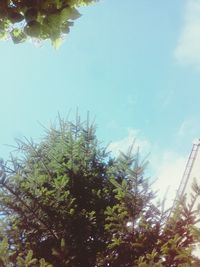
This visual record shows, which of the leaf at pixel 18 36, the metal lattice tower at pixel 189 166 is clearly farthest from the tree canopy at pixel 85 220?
the metal lattice tower at pixel 189 166

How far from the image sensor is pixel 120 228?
20.3 ft

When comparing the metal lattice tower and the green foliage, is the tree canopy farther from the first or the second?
the metal lattice tower

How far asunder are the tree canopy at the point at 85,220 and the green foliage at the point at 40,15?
3.39 m

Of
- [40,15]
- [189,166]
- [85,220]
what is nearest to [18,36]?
[40,15]

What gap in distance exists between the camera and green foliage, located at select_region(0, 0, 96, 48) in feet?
10.8

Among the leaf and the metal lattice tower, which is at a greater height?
the metal lattice tower

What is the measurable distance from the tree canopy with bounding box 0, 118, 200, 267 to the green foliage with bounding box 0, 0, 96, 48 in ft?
11.1

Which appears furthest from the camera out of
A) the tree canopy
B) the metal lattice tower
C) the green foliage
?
the metal lattice tower

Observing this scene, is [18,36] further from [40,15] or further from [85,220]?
[85,220]

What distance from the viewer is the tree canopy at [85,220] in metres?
6.07

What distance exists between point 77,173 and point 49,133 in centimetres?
249

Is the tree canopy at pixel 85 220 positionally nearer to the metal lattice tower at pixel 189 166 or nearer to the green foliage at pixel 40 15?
the green foliage at pixel 40 15

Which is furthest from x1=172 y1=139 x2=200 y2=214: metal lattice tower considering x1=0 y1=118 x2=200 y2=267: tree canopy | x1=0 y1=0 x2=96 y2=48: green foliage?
x1=0 y1=0 x2=96 y2=48: green foliage

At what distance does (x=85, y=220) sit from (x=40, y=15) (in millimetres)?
4793
